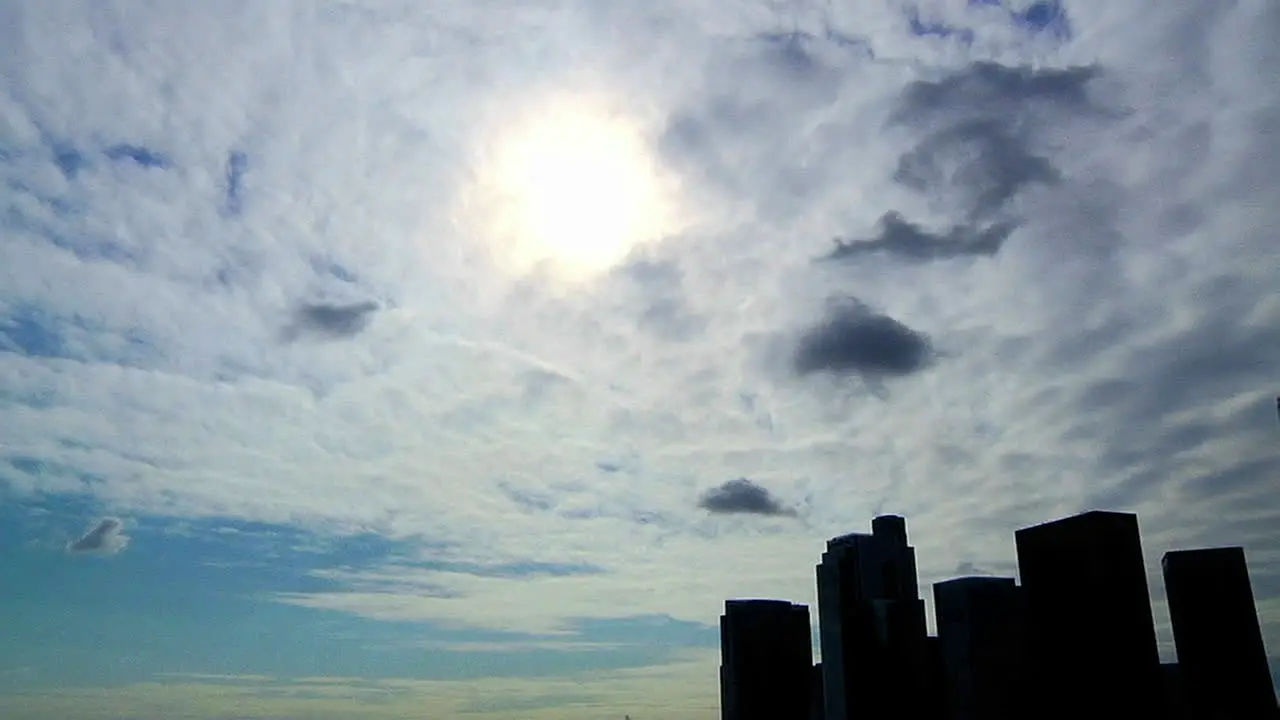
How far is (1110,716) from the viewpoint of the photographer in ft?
264

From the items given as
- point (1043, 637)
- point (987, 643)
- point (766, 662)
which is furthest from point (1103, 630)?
point (766, 662)

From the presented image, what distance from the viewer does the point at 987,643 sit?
92188 millimetres

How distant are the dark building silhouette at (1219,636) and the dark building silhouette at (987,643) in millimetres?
13191

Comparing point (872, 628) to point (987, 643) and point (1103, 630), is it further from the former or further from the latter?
point (1103, 630)

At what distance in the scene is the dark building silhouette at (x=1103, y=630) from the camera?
80625 mm

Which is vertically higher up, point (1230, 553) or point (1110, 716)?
point (1230, 553)

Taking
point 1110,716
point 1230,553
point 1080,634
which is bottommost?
point 1110,716

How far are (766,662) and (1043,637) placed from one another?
4348cm

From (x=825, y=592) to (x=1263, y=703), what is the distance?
151 feet

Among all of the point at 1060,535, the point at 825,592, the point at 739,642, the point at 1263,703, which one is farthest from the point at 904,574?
the point at 1263,703

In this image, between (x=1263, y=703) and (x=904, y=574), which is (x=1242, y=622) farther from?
(x=904, y=574)

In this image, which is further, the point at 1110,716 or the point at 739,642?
the point at 739,642

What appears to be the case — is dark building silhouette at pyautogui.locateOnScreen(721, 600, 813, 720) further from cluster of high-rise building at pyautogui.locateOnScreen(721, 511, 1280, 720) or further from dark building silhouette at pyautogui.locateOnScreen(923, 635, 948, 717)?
dark building silhouette at pyautogui.locateOnScreen(923, 635, 948, 717)

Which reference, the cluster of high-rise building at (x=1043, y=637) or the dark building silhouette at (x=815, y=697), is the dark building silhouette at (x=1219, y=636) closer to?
the cluster of high-rise building at (x=1043, y=637)
